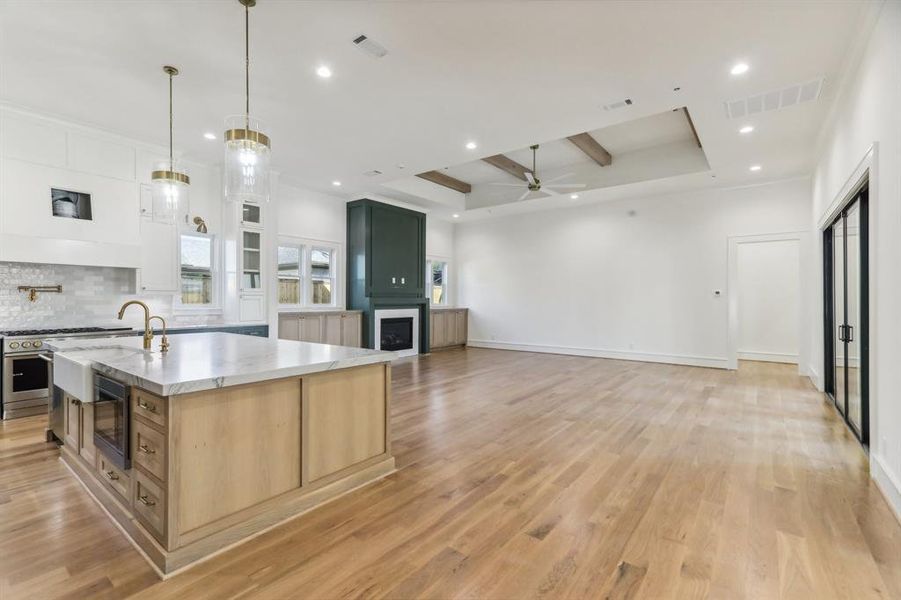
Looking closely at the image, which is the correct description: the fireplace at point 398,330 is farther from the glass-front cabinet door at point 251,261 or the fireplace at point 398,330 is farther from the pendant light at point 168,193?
the pendant light at point 168,193

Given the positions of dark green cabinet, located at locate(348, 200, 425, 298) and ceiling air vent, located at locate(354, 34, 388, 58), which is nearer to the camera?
ceiling air vent, located at locate(354, 34, 388, 58)

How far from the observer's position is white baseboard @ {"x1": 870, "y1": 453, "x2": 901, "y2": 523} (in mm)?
2416

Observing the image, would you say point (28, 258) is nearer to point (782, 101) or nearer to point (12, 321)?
point (12, 321)

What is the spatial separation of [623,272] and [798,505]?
622 cm

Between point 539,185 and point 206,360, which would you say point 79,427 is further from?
point 539,185

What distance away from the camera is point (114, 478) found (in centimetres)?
243

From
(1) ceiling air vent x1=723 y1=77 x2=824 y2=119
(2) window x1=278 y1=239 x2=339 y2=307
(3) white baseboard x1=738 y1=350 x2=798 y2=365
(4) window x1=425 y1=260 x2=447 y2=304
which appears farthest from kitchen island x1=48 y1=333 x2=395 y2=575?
(3) white baseboard x1=738 y1=350 x2=798 y2=365

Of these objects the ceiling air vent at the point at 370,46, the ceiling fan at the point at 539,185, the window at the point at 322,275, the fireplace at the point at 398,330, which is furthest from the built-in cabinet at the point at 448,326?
the ceiling air vent at the point at 370,46

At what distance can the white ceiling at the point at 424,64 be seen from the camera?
2.92 m

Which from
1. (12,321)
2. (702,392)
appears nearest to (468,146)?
(702,392)

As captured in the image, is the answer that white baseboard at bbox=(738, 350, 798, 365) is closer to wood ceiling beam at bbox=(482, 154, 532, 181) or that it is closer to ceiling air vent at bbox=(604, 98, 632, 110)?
wood ceiling beam at bbox=(482, 154, 532, 181)

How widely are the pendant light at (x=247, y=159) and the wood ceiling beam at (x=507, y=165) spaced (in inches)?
183

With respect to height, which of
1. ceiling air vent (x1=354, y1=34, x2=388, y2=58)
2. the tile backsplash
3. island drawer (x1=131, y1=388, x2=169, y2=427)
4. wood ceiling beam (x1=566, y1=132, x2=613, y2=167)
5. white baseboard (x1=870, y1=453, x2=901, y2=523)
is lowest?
white baseboard (x1=870, y1=453, x2=901, y2=523)

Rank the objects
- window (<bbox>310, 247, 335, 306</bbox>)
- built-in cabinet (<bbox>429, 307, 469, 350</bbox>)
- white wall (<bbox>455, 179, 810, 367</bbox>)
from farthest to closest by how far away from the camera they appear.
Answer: built-in cabinet (<bbox>429, 307, 469, 350</bbox>)
window (<bbox>310, 247, 335, 306</bbox>)
white wall (<bbox>455, 179, 810, 367</bbox>)
